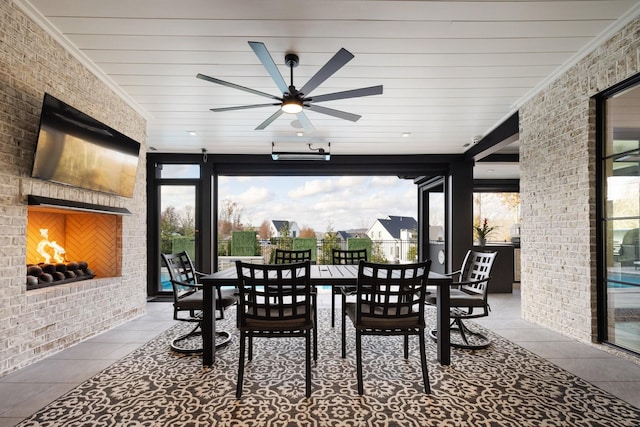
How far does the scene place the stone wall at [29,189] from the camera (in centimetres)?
260

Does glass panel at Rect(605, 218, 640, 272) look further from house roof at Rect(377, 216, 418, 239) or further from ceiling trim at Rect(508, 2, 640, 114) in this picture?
house roof at Rect(377, 216, 418, 239)

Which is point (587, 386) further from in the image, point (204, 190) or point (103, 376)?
point (204, 190)

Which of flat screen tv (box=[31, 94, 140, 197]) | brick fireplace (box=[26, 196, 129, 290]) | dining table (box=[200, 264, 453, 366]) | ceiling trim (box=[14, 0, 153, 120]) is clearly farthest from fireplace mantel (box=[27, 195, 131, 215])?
dining table (box=[200, 264, 453, 366])

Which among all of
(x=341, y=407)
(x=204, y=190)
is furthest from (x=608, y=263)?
(x=204, y=190)

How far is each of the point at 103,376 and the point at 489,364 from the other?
3.12 meters

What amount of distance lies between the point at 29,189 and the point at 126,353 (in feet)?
5.38

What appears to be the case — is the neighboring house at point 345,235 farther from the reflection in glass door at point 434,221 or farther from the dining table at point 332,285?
the dining table at point 332,285

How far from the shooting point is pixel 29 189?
9.26 ft

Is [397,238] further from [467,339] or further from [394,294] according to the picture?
[394,294]

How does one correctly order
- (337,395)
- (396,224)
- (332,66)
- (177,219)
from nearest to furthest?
(337,395) → (332,66) → (177,219) → (396,224)

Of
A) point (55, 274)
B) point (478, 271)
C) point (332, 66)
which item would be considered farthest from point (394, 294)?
point (55, 274)

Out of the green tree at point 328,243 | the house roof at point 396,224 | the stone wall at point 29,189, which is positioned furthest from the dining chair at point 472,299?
the house roof at point 396,224

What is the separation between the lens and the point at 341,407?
7.44 ft

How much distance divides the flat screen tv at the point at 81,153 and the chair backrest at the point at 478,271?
3681 millimetres
